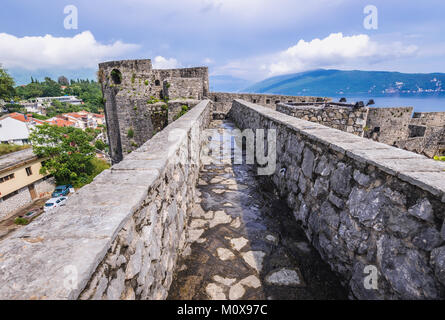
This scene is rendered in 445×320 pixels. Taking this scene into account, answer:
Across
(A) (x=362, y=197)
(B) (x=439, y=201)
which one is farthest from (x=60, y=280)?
(A) (x=362, y=197)

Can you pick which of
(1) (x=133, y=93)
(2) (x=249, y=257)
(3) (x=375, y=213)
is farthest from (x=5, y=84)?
(3) (x=375, y=213)

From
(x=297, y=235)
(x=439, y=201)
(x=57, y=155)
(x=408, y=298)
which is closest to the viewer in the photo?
(x=439, y=201)

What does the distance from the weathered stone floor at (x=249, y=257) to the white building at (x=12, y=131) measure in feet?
206

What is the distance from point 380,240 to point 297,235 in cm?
133

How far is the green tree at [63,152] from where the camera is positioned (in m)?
27.6

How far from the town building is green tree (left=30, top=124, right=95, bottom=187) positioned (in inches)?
42.7

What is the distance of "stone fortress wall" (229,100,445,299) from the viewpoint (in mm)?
1390

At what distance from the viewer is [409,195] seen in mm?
1523

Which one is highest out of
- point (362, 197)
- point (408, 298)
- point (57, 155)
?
point (362, 197)

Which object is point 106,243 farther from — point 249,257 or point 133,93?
point 133,93

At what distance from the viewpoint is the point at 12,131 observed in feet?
154

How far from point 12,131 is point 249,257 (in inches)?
2538

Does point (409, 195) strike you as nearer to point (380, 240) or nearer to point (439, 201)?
point (439, 201)
